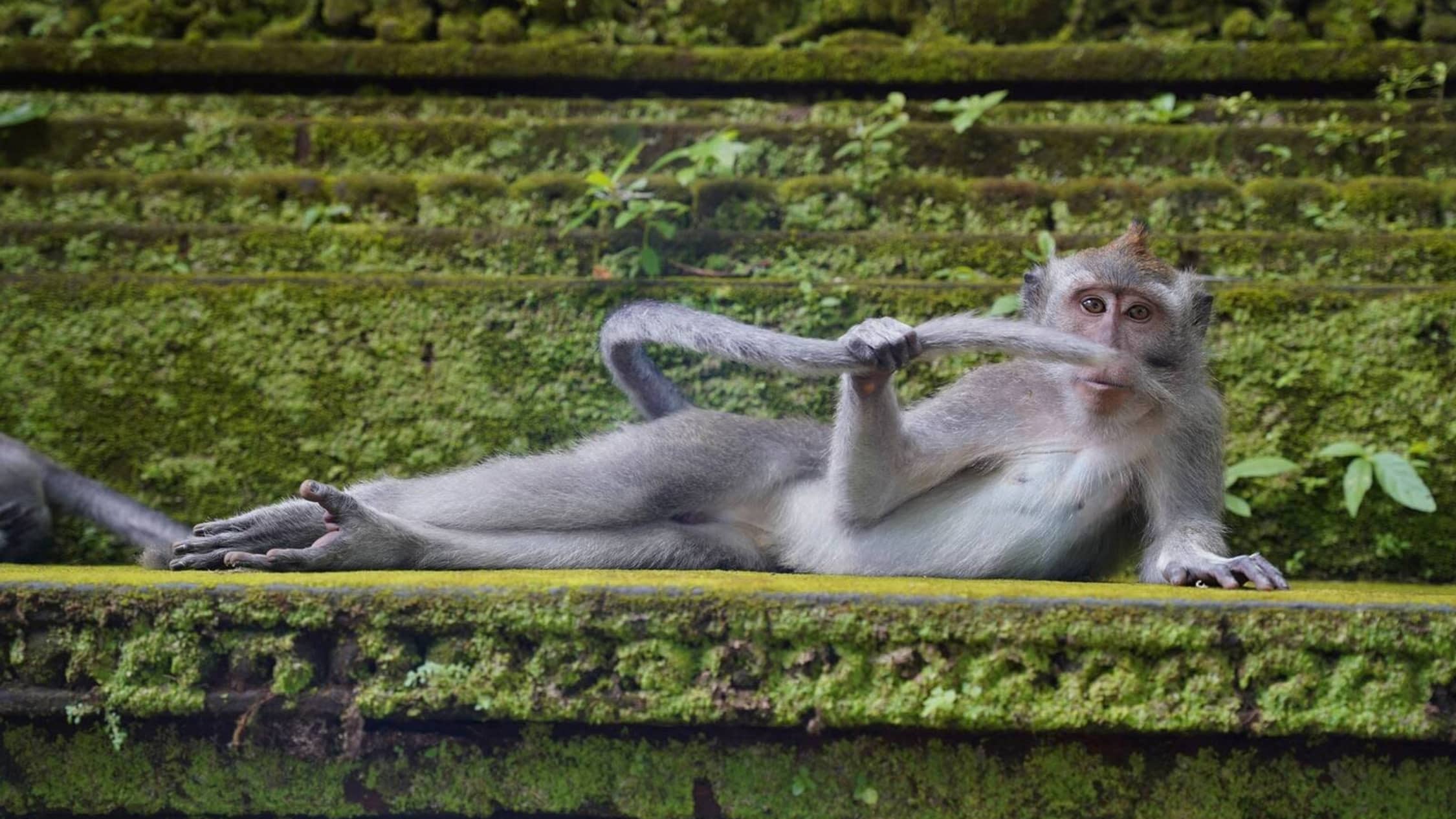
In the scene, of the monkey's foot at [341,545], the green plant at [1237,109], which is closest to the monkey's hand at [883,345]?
the monkey's foot at [341,545]

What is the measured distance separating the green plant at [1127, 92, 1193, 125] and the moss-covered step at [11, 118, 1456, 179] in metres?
0.07

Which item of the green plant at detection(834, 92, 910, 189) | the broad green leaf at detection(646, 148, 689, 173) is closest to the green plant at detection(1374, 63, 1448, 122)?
the green plant at detection(834, 92, 910, 189)

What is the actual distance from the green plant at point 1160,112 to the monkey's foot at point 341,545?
339 centimetres

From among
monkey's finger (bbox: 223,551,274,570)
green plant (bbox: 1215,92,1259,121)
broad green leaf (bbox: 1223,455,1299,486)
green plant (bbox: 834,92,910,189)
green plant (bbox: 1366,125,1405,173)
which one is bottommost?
monkey's finger (bbox: 223,551,274,570)

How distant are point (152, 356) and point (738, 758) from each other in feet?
9.44

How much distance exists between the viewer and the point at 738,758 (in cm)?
272

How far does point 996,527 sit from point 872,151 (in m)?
1.93

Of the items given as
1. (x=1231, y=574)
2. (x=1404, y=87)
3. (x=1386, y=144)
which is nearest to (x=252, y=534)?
(x=1231, y=574)

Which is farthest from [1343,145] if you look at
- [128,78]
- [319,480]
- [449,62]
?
[128,78]

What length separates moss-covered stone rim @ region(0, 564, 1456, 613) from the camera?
8.69 feet

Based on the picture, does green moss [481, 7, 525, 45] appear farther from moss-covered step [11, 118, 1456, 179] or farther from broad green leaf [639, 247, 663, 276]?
broad green leaf [639, 247, 663, 276]

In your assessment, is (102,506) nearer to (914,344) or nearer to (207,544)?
(207,544)

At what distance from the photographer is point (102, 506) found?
4449 millimetres

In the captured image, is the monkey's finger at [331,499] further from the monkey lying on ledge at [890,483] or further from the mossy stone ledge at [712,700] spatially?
the mossy stone ledge at [712,700]
